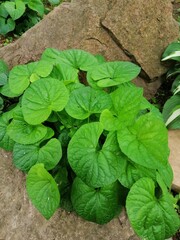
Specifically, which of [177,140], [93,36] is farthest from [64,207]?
[93,36]

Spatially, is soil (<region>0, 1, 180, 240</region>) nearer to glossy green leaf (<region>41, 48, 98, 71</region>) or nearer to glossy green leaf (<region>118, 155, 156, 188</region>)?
glossy green leaf (<region>118, 155, 156, 188</region>)

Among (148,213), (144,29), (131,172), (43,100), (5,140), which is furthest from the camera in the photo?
(144,29)

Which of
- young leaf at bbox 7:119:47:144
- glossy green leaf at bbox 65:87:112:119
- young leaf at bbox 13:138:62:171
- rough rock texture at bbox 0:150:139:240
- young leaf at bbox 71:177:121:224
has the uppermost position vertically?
glossy green leaf at bbox 65:87:112:119

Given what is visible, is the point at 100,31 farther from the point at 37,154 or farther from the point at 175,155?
the point at 37,154

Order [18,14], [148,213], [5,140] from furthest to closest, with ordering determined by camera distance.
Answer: [18,14]
[5,140]
[148,213]

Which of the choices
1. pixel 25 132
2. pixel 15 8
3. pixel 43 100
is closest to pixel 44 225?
pixel 25 132

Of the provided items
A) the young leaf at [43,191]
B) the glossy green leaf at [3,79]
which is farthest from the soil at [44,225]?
the glossy green leaf at [3,79]

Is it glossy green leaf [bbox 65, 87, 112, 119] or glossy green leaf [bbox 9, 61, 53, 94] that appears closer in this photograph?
glossy green leaf [bbox 65, 87, 112, 119]

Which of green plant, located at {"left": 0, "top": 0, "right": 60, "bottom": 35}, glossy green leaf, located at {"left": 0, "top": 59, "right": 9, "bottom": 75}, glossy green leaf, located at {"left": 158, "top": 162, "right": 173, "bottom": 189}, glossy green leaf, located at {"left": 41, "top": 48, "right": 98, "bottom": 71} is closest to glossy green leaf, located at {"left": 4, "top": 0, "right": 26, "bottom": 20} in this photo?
green plant, located at {"left": 0, "top": 0, "right": 60, "bottom": 35}
